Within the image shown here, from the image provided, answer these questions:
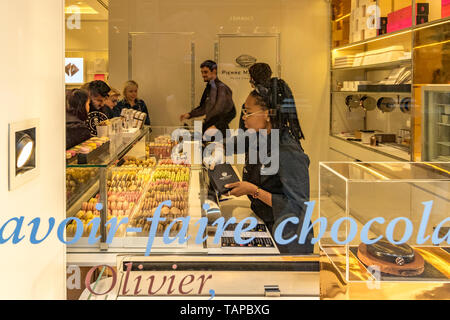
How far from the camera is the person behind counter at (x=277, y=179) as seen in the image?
7.91ft

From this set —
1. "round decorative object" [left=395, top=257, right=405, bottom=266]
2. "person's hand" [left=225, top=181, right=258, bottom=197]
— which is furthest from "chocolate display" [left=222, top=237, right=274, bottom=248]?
"round decorative object" [left=395, top=257, right=405, bottom=266]

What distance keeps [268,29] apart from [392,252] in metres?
1.12

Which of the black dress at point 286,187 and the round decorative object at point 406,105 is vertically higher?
the round decorative object at point 406,105

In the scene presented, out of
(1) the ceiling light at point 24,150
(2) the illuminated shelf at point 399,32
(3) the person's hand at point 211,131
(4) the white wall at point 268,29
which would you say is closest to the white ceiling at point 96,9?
(4) the white wall at point 268,29

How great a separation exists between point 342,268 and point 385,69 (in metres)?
0.93

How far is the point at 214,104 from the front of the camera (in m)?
2.46

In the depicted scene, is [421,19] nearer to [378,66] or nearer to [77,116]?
[378,66]

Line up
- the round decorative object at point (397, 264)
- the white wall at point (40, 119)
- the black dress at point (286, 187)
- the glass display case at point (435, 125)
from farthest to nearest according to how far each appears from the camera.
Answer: the black dress at point (286, 187) → the glass display case at point (435, 125) → the round decorative object at point (397, 264) → the white wall at point (40, 119)

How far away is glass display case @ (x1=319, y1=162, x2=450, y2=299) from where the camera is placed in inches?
76.0

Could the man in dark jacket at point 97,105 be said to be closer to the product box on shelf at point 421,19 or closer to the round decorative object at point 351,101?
the round decorative object at point 351,101

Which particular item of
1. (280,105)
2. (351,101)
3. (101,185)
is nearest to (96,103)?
(101,185)

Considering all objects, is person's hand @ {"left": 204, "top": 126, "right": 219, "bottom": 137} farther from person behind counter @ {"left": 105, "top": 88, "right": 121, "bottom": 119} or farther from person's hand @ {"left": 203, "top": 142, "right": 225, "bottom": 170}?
person behind counter @ {"left": 105, "top": 88, "right": 121, "bottom": 119}
